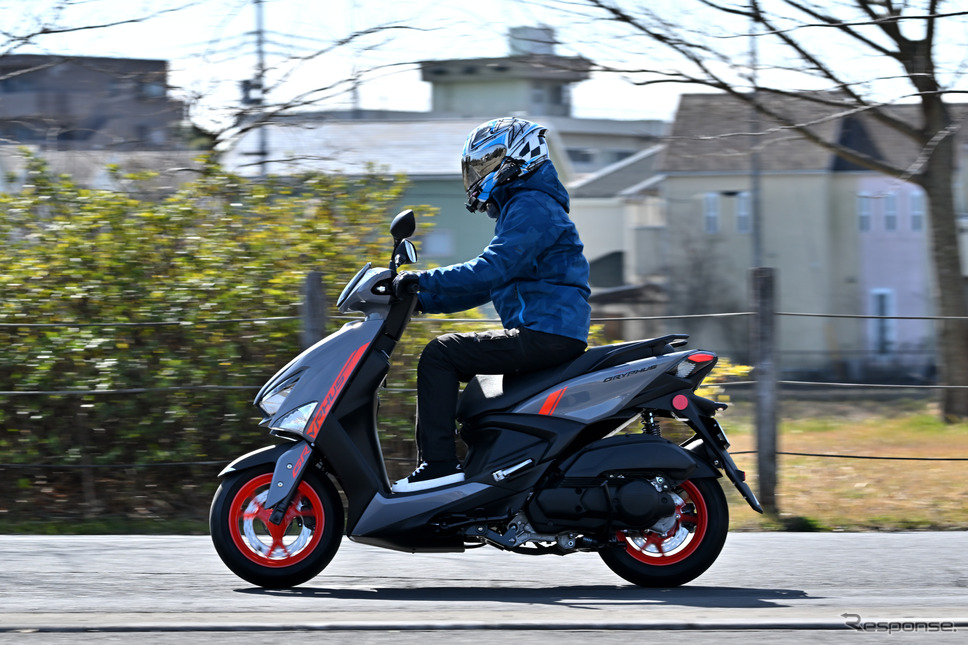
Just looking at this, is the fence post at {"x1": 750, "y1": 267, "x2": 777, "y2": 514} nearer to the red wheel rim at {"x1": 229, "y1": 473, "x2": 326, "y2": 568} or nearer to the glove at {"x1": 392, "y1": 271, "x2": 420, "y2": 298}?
the glove at {"x1": 392, "y1": 271, "x2": 420, "y2": 298}

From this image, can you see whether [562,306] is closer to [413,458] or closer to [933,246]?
[413,458]

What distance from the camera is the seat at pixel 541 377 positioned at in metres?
5.07

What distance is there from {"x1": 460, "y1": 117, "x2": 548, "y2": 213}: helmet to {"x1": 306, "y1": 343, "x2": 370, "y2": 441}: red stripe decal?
2.84 feet

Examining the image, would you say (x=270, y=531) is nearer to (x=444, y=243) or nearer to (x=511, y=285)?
(x=511, y=285)

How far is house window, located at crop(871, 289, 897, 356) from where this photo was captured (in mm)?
34344

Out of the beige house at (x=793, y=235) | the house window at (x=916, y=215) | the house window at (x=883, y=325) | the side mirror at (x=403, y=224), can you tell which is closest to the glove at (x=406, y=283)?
the side mirror at (x=403, y=224)

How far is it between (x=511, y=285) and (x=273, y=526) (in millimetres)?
1411

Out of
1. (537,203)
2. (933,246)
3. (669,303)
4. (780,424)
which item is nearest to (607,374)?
(537,203)

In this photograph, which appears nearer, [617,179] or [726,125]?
[726,125]

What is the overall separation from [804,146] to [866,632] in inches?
1476

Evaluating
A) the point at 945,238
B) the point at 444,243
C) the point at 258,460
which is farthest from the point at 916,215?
the point at 258,460

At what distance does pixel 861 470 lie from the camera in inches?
372

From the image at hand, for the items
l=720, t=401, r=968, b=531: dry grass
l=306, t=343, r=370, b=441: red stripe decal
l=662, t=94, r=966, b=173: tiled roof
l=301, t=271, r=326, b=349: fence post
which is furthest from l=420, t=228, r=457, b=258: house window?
l=306, t=343, r=370, b=441: red stripe decal

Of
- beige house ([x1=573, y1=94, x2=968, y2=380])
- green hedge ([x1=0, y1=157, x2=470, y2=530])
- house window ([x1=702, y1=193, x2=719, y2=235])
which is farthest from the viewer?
house window ([x1=702, y1=193, x2=719, y2=235])
